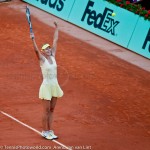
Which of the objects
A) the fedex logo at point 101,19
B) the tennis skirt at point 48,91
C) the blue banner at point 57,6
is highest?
the tennis skirt at point 48,91


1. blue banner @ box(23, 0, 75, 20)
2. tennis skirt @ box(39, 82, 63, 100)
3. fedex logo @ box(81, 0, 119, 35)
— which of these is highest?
tennis skirt @ box(39, 82, 63, 100)

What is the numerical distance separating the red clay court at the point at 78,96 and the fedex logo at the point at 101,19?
144cm

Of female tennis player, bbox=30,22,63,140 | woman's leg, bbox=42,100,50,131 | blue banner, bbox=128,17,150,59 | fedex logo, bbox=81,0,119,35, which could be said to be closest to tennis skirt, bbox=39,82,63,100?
female tennis player, bbox=30,22,63,140

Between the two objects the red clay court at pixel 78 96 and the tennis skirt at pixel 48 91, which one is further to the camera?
the red clay court at pixel 78 96

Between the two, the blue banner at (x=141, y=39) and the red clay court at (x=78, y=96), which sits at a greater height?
the blue banner at (x=141, y=39)

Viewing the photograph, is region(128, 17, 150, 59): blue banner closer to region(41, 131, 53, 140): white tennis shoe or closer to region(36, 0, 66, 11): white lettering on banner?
region(36, 0, 66, 11): white lettering on banner

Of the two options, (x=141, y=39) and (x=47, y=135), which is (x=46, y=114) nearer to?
(x=47, y=135)

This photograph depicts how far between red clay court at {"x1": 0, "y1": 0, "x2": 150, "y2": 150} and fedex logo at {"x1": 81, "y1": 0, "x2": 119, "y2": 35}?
4.74ft

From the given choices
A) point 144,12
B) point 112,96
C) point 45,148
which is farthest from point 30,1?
point 45,148

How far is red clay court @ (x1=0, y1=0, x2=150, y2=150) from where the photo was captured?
13.6 meters

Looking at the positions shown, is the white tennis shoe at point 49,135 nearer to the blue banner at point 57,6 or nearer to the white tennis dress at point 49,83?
the white tennis dress at point 49,83

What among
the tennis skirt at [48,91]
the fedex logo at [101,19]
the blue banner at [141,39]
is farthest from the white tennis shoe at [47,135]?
the fedex logo at [101,19]

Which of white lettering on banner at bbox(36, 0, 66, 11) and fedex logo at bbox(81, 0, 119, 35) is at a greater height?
fedex logo at bbox(81, 0, 119, 35)

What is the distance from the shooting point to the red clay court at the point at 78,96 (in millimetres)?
13641
